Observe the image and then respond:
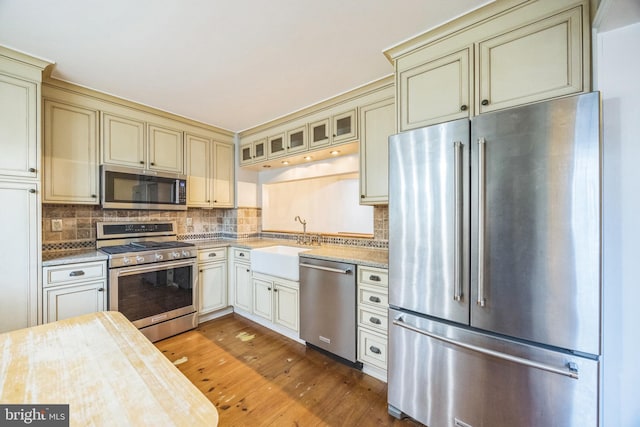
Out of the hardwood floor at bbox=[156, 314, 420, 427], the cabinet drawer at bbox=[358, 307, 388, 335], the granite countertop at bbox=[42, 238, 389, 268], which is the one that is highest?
the granite countertop at bbox=[42, 238, 389, 268]

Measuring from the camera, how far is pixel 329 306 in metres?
2.28

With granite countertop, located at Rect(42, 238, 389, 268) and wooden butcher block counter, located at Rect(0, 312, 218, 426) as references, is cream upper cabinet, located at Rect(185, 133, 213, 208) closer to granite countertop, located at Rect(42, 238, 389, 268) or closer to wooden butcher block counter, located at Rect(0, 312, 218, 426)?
granite countertop, located at Rect(42, 238, 389, 268)

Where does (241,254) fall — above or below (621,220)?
below

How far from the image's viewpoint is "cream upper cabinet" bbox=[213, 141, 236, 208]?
3451 millimetres

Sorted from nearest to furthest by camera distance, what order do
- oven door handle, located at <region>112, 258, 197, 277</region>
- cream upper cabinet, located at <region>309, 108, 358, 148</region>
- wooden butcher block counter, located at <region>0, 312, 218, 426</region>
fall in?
wooden butcher block counter, located at <region>0, 312, 218, 426</region> < oven door handle, located at <region>112, 258, 197, 277</region> < cream upper cabinet, located at <region>309, 108, 358, 148</region>

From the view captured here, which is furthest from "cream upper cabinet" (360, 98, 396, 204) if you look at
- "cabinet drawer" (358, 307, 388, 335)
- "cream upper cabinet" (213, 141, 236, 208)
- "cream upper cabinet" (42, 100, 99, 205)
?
"cream upper cabinet" (42, 100, 99, 205)

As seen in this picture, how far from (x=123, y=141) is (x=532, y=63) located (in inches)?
133

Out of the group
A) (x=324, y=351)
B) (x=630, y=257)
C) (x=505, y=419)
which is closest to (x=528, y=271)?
(x=630, y=257)

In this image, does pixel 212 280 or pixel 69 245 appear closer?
pixel 69 245

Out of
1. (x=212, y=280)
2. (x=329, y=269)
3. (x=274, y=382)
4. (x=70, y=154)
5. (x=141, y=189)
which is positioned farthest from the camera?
(x=212, y=280)

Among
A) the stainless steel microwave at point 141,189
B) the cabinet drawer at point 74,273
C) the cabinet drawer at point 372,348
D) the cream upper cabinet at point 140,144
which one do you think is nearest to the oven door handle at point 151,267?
the cabinet drawer at point 74,273

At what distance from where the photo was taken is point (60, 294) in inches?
82.6

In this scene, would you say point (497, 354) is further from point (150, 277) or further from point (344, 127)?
point (150, 277)

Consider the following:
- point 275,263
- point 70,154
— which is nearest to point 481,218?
point 275,263
